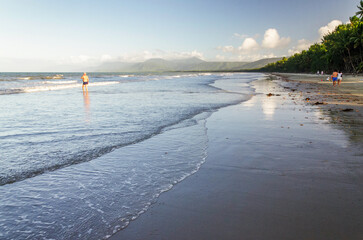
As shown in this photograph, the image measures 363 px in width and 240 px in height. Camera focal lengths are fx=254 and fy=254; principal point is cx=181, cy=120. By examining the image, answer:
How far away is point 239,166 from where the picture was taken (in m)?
4.80

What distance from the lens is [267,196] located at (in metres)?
3.57

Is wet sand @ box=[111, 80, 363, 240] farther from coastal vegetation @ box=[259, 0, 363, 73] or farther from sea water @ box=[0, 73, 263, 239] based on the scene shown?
coastal vegetation @ box=[259, 0, 363, 73]

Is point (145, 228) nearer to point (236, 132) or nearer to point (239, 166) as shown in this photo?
point (239, 166)

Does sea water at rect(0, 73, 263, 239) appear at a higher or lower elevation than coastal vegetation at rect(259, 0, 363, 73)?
lower

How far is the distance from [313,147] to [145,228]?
15.2 ft

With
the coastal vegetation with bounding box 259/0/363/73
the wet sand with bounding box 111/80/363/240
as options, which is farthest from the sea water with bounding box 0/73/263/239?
the coastal vegetation with bounding box 259/0/363/73

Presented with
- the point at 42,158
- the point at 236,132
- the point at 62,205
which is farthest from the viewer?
the point at 236,132

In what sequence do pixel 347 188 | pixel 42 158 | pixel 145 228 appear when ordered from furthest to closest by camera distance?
1. pixel 42 158
2. pixel 347 188
3. pixel 145 228

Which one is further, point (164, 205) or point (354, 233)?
point (164, 205)

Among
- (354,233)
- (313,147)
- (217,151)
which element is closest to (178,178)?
(217,151)

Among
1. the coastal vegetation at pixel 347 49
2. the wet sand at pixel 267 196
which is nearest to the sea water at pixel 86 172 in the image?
the wet sand at pixel 267 196

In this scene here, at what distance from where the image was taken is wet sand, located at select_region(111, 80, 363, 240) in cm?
279

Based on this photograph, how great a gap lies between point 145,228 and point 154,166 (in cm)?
195

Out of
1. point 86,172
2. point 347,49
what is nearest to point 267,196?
point 86,172
